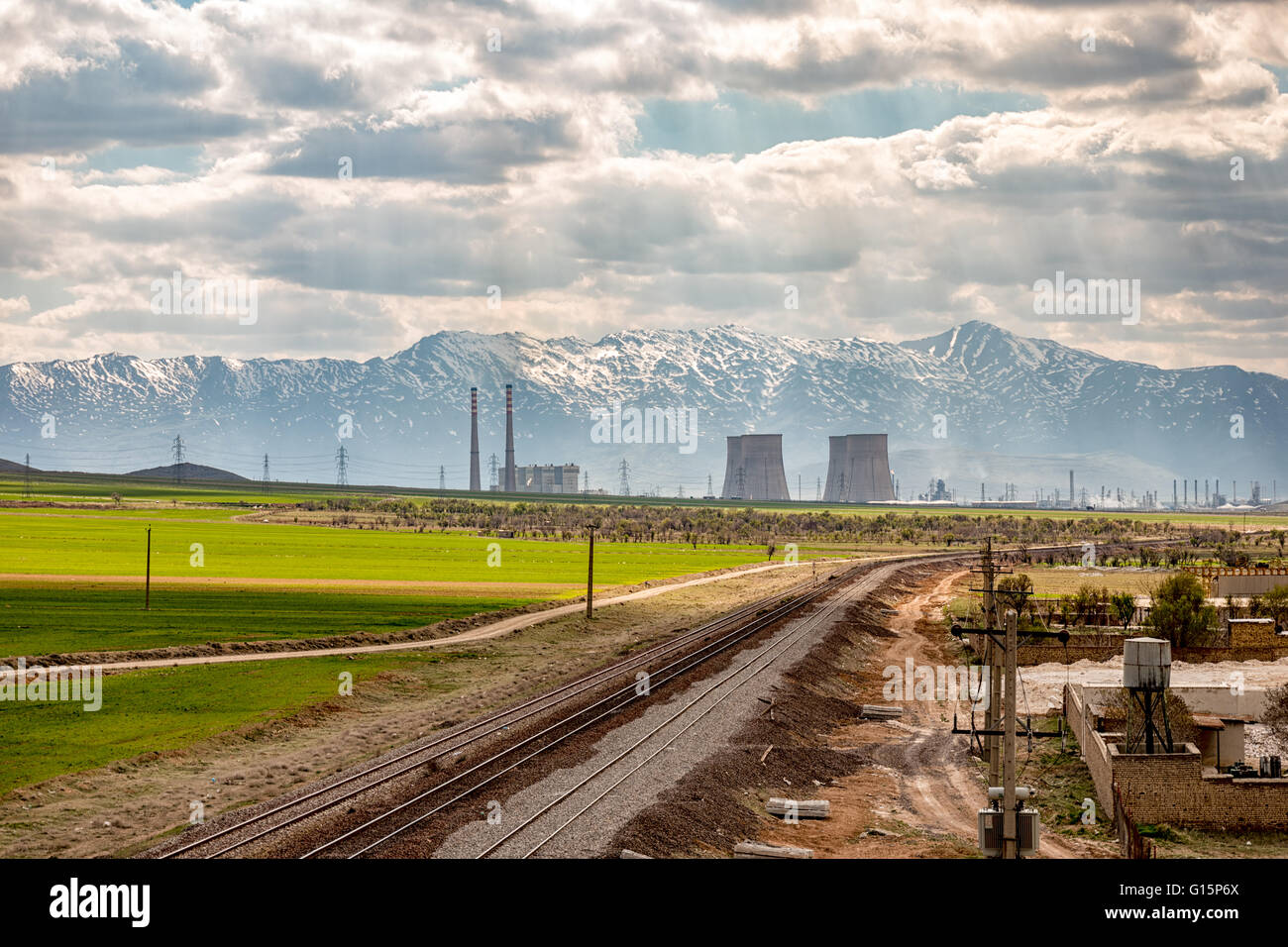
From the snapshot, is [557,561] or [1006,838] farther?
[557,561]

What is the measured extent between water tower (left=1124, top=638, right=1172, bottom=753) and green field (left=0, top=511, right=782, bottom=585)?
70020 millimetres

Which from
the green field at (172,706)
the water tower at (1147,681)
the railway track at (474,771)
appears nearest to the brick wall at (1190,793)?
the water tower at (1147,681)

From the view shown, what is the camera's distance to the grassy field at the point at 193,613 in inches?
2279

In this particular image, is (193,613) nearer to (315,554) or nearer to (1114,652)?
(1114,652)

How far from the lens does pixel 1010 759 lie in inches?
1037

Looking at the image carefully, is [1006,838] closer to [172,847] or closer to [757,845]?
[757,845]

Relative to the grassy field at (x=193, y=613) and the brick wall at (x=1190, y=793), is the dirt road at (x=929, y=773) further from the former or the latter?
the grassy field at (x=193, y=613)

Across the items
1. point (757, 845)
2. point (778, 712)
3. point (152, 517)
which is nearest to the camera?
point (757, 845)

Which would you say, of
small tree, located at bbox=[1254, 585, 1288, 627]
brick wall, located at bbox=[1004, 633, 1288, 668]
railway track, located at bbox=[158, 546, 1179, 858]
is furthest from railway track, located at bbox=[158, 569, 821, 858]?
small tree, located at bbox=[1254, 585, 1288, 627]

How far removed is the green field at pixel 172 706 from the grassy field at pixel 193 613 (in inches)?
297

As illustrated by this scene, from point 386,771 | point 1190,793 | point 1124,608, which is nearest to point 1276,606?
point 1124,608
